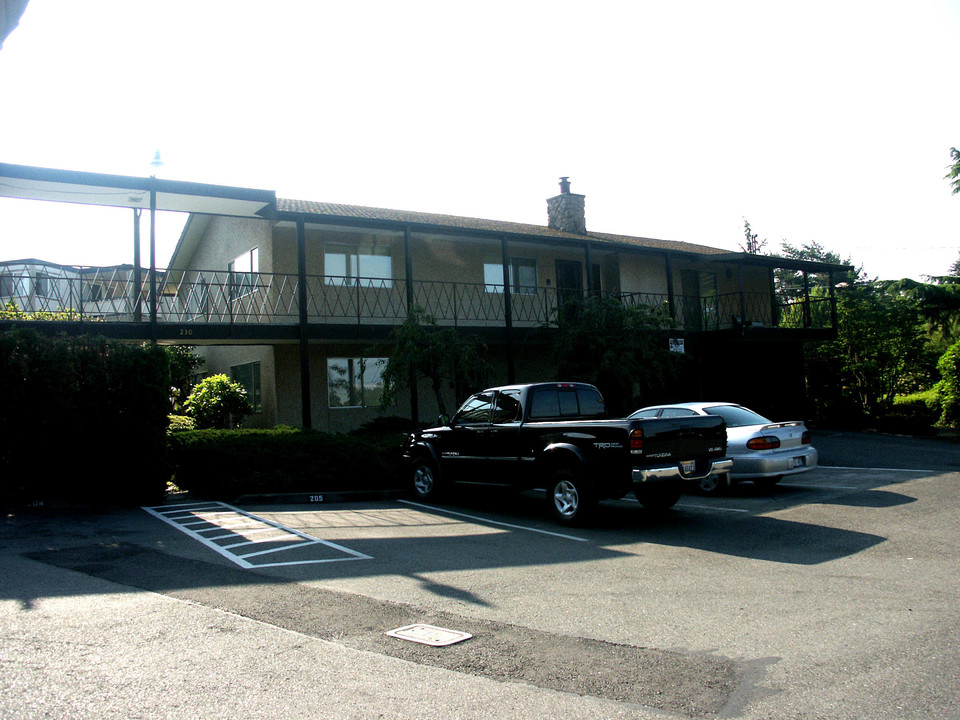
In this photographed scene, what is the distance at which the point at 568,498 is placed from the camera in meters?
10.1

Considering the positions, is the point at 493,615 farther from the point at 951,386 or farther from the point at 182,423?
the point at 951,386

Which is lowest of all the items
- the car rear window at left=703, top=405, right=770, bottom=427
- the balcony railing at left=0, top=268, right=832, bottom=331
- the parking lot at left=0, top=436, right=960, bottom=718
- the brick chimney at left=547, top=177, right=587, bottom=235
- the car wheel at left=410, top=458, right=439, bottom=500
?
the parking lot at left=0, top=436, right=960, bottom=718

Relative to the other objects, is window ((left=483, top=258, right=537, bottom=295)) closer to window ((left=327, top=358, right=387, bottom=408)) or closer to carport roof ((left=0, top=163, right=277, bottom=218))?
window ((left=327, top=358, right=387, bottom=408))

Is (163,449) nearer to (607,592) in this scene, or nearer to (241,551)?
(241,551)

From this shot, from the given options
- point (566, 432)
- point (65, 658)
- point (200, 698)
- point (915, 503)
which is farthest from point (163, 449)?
point (915, 503)

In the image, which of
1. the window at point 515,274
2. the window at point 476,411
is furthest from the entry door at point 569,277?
the window at point 476,411

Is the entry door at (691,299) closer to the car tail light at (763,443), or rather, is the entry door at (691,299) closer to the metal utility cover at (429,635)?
the car tail light at (763,443)

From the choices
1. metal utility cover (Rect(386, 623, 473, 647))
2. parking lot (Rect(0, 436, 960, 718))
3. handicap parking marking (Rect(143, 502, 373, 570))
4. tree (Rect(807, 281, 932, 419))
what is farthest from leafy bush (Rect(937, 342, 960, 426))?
metal utility cover (Rect(386, 623, 473, 647))

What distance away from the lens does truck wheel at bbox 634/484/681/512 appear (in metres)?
11.0

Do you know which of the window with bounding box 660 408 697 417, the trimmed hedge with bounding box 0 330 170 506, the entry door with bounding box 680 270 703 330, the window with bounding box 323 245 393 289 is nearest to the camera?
the trimmed hedge with bounding box 0 330 170 506

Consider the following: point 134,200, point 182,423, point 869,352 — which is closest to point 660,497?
point 182,423

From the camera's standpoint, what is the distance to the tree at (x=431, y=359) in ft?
53.1

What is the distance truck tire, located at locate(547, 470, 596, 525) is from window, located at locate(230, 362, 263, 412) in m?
11.9

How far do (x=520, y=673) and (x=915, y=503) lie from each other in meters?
8.72
